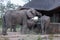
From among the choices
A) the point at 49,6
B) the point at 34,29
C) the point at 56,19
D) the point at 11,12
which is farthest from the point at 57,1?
the point at 11,12

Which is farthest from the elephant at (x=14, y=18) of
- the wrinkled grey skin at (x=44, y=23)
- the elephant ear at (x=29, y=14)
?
the wrinkled grey skin at (x=44, y=23)

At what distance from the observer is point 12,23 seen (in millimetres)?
16203

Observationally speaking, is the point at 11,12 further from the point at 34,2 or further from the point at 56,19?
the point at 34,2

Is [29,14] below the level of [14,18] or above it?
above

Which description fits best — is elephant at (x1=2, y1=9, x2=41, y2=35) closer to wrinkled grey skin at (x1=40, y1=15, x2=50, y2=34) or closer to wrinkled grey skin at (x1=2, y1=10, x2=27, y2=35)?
wrinkled grey skin at (x1=2, y1=10, x2=27, y2=35)

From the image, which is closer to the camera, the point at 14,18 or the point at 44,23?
the point at 14,18

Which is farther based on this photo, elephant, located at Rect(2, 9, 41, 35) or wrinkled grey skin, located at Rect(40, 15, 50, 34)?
wrinkled grey skin, located at Rect(40, 15, 50, 34)

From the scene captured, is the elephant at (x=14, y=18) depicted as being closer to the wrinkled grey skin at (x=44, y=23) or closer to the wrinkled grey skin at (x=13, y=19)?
the wrinkled grey skin at (x=13, y=19)

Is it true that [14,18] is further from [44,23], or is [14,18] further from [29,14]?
[44,23]

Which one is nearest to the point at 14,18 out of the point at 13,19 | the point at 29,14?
the point at 13,19

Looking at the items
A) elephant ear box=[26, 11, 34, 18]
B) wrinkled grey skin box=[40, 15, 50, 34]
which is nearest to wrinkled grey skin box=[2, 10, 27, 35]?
elephant ear box=[26, 11, 34, 18]

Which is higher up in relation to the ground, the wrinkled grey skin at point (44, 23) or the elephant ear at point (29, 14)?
the elephant ear at point (29, 14)

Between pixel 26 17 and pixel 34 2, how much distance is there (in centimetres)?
492

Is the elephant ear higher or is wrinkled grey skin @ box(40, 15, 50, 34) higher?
the elephant ear
